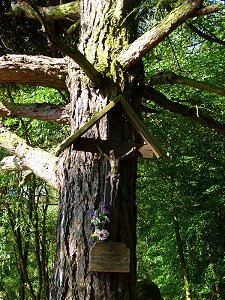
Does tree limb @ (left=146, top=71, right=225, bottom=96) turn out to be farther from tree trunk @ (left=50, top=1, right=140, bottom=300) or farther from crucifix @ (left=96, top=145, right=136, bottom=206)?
crucifix @ (left=96, top=145, right=136, bottom=206)

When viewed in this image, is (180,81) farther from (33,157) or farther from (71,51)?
(33,157)

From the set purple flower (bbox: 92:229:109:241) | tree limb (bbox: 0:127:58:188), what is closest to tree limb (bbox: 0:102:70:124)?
tree limb (bbox: 0:127:58:188)

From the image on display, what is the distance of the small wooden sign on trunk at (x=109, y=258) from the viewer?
2391 mm

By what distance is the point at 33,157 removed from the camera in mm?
3162

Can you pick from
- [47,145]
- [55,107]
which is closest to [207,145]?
[47,145]

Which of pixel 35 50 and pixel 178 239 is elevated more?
pixel 35 50

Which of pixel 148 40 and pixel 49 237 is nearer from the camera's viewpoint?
pixel 148 40

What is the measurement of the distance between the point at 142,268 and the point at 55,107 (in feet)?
50.5

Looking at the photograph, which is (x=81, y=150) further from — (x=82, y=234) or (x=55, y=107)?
(x=55, y=107)

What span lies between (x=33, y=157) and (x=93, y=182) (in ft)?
2.53

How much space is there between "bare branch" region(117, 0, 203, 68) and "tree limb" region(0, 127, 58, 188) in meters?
0.92

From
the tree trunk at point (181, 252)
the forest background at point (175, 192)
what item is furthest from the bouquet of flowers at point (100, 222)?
the tree trunk at point (181, 252)

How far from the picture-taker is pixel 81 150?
8.41 feet

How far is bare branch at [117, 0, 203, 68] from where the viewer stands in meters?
2.49
